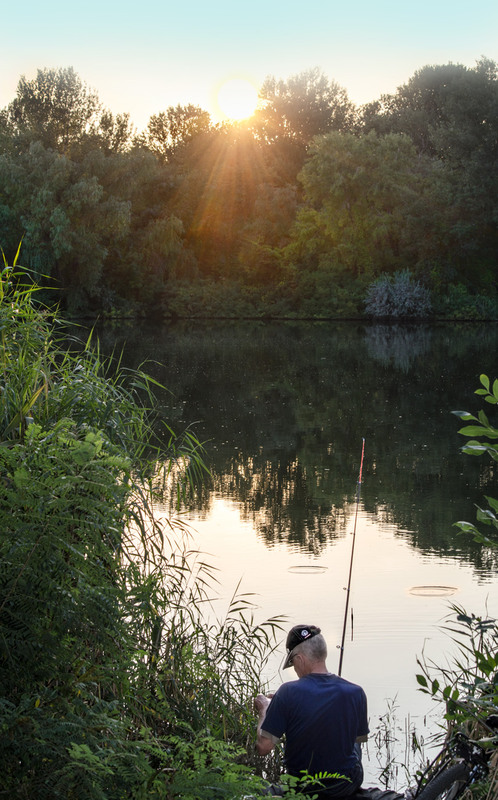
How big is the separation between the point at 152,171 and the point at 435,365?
2059 cm

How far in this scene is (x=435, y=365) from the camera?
1038 inches

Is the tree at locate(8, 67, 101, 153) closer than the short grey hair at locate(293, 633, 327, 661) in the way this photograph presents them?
No

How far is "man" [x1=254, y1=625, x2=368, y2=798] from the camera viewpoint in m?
3.55

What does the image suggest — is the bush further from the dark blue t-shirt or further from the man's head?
the dark blue t-shirt

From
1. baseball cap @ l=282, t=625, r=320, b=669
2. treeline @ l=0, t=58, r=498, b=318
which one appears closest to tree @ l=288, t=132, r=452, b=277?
treeline @ l=0, t=58, r=498, b=318

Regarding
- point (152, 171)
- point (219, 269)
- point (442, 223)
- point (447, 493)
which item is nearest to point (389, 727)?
point (447, 493)

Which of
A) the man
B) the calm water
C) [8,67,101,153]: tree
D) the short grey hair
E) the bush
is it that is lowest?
the calm water

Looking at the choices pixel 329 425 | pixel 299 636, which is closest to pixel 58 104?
pixel 329 425

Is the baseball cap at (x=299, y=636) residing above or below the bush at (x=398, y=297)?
below

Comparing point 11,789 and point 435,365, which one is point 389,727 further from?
point 435,365

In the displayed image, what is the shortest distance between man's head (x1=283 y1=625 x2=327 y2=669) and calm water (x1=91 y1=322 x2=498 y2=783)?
4.56 ft

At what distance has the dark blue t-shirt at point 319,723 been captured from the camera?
355 cm

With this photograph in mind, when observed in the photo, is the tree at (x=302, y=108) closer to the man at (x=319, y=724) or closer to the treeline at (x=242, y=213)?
the treeline at (x=242, y=213)

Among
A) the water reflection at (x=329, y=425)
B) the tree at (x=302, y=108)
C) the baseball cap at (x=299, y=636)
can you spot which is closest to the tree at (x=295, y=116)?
the tree at (x=302, y=108)
